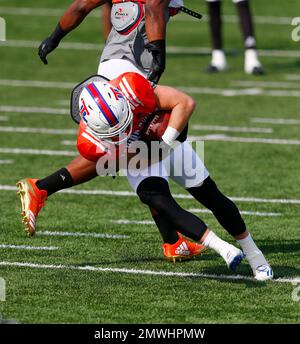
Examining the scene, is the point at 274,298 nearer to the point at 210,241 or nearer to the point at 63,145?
the point at 210,241

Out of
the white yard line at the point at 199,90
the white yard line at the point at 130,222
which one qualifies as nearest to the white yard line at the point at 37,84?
the white yard line at the point at 199,90

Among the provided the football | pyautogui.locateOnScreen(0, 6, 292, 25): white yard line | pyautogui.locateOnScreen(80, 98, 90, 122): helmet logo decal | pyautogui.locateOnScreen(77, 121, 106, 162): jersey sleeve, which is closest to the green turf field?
pyautogui.locateOnScreen(77, 121, 106, 162): jersey sleeve

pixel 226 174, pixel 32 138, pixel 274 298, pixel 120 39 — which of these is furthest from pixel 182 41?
pixel 274 298

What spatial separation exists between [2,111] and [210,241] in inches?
258

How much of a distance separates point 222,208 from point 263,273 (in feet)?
1.37

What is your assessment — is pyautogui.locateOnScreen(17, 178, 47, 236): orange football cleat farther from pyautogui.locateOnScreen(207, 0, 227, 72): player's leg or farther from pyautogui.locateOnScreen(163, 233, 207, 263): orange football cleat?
pyautogui.locateOnScreen(207, 0, 227, 72): player's leg

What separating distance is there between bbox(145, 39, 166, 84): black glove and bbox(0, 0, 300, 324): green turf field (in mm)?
1087

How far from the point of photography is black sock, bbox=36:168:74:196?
630cm

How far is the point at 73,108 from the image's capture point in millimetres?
6223

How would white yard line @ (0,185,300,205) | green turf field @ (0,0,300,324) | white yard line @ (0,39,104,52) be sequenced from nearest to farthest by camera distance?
green turf field @ (0,0,300,324) → white yard line @ (0,185,300,205) → white yard line @ (0,39,104,52)

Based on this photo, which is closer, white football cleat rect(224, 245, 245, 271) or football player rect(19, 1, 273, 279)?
white football cleat rect(224, 245, 245, 271)

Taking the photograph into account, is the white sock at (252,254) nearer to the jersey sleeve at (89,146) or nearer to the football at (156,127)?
the football at (156,127)

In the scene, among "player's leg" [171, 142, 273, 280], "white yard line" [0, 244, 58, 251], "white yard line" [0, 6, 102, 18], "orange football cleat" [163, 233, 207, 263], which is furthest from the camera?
"white yard line" [0, 6, 102, 18]

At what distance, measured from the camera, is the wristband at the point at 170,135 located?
588 cm
